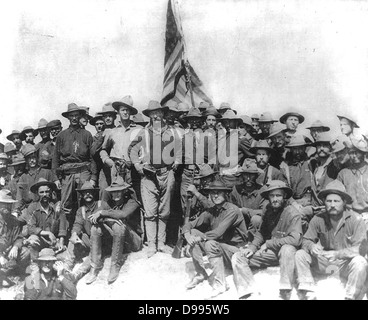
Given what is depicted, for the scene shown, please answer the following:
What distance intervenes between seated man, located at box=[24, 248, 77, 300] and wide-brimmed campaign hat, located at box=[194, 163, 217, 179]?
2.33 meters

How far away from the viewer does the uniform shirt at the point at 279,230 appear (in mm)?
8586

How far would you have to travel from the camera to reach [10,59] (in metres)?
11.3

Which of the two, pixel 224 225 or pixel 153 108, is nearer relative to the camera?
pixel 224 225

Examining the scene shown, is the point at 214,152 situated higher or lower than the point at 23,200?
higher

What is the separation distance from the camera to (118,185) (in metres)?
9.50

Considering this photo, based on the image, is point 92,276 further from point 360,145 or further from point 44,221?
point 360,145

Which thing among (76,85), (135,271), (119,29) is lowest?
(135,271)

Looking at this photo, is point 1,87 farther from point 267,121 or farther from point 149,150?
point 267,121

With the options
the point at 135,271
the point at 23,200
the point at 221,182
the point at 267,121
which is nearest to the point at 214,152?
the point at 221,182

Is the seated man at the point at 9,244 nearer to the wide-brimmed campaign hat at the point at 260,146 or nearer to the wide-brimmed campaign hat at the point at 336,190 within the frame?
the wide-brimmed campaign hat at the point at 260,146

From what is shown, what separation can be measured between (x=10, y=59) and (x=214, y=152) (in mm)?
4095

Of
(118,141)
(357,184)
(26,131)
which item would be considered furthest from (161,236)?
(26,131)

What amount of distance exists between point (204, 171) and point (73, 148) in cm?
210

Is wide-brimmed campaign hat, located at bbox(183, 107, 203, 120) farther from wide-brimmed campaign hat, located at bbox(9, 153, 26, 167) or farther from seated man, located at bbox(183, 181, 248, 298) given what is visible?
wide-brimmed campaign hat, located at bbox(9, 153, 26, 167)
